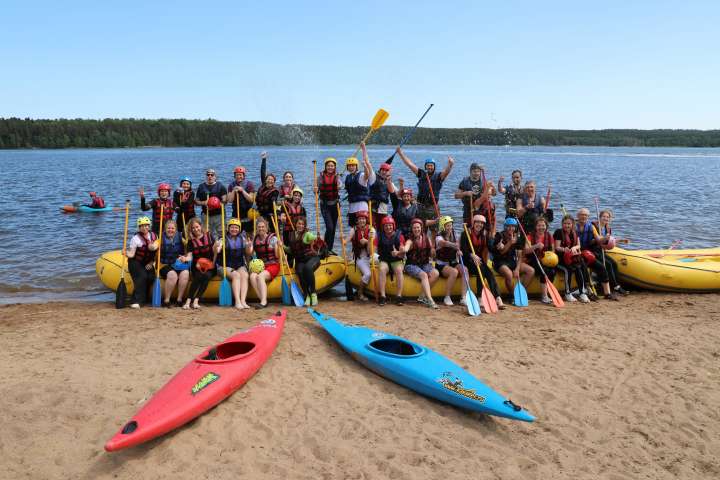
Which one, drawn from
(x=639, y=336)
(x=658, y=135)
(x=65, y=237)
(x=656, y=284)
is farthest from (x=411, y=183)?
(x=658, y=135)

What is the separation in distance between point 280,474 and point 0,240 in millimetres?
12920

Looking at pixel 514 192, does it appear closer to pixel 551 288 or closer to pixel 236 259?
pixel 551 288

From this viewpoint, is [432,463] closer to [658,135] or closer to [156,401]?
[156,401]

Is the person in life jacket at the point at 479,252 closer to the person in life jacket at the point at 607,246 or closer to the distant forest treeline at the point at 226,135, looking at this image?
the person in life jacket at the point at 607,246

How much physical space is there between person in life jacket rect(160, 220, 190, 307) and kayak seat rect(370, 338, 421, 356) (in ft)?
10.8

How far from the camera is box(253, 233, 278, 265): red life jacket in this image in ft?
24.8

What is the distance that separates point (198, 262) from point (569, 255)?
18.0 ft

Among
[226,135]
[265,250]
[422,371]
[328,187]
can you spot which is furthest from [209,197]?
[226,135]

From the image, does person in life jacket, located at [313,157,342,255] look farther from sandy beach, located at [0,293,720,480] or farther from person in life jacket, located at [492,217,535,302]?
person in life jacket, located at [492,217,535,302]

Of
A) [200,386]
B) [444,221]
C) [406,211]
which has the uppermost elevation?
[406,211]

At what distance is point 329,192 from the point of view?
8141 mm

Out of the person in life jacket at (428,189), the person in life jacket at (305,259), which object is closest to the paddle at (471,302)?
the person in life jacket at (428,189)

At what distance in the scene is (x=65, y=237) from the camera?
1380 cm

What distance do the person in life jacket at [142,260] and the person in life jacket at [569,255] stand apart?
19.7 ft
